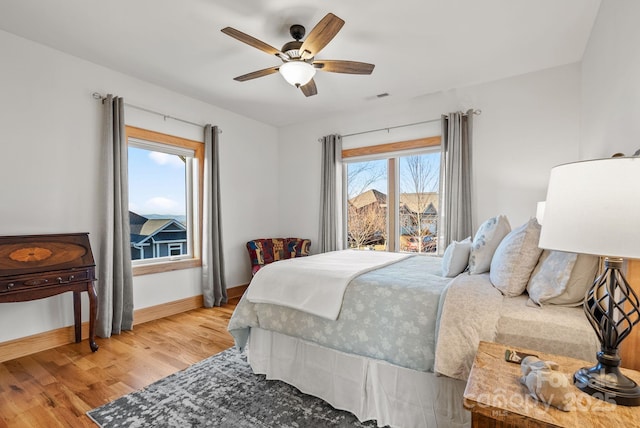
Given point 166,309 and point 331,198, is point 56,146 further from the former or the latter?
point 331,198

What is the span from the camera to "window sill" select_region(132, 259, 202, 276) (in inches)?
134

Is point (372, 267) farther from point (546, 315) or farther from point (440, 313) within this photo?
point (546, 315)

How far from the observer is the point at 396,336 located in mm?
1668

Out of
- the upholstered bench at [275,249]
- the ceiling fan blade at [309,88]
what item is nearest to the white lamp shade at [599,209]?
the ceiling fan blade at [309,88]

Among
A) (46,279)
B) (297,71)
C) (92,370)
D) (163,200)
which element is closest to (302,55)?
(297,71)

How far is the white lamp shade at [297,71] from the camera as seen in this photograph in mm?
2338

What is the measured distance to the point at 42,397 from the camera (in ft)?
6.54

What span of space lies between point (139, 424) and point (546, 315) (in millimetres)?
2177

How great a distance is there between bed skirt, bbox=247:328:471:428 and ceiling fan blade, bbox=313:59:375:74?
208cm

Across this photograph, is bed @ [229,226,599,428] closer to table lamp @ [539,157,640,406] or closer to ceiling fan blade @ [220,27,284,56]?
table lamp @ [539,157,640,406]

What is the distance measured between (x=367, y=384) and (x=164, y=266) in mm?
2803

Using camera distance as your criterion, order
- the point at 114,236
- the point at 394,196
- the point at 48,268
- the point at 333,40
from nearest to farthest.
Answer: the point at 48,268, the point at 333,40, the point at 114,236, the point at 394,196

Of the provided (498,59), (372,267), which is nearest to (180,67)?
(372,267)

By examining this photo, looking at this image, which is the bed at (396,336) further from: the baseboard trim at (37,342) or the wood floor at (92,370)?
the baseboard trim at (37,342)
